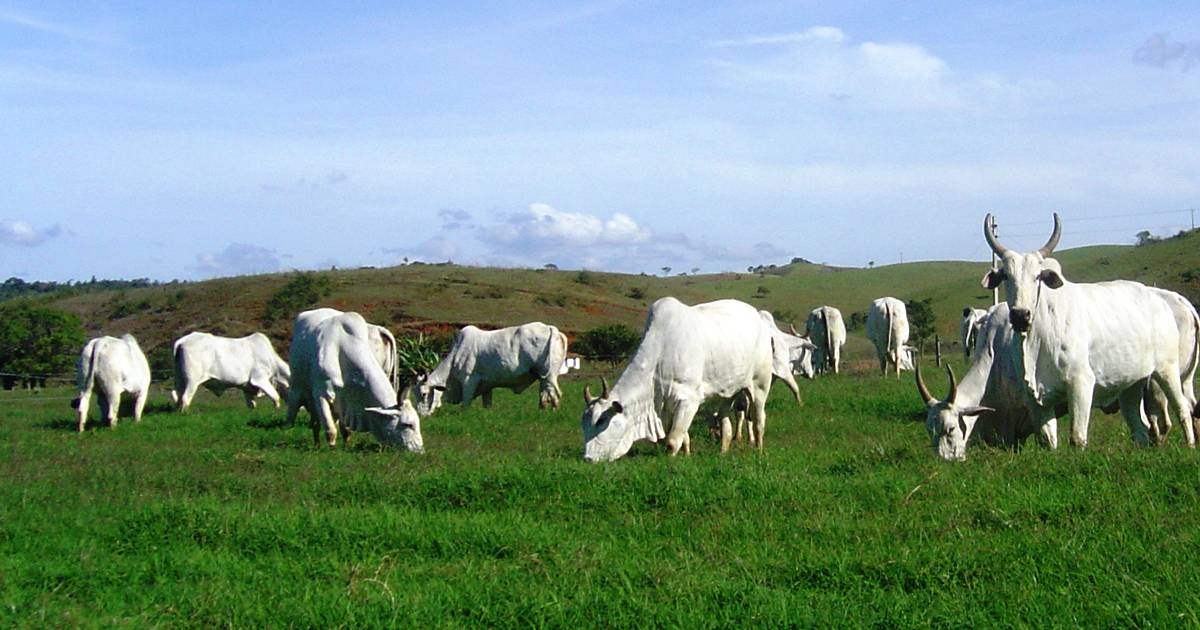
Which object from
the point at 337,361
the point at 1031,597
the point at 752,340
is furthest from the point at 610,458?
the point at 1031,597

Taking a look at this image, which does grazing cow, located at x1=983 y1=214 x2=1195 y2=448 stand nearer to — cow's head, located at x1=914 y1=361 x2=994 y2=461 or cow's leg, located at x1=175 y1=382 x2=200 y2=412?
cow's head, located at x1=914 y1=361 x2=994 y2=461

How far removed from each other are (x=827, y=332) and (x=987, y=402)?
65.3ft

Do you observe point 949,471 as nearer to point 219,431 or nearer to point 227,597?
point 227,597

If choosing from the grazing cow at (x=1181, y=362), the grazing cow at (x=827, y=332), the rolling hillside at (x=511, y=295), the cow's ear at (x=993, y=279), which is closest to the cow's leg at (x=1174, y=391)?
the grazing cow at (x=1181, y=362)

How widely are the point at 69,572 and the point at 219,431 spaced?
1069 cm

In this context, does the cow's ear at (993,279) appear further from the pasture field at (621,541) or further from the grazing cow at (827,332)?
the grazing cow at (827,332)

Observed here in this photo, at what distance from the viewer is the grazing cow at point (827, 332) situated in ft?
104

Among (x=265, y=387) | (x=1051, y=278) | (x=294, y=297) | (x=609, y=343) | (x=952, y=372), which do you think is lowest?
(x=609, y=343)

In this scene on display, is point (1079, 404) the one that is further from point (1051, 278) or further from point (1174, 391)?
point (1174, 391)

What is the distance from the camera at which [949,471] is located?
10.1m

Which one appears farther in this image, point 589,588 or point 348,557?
point 348,557

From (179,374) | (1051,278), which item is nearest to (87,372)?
(179,374)

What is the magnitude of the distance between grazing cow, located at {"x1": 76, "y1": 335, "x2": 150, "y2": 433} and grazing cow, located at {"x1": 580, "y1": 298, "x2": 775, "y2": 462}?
10065mm

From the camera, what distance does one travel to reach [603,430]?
13.0 m
